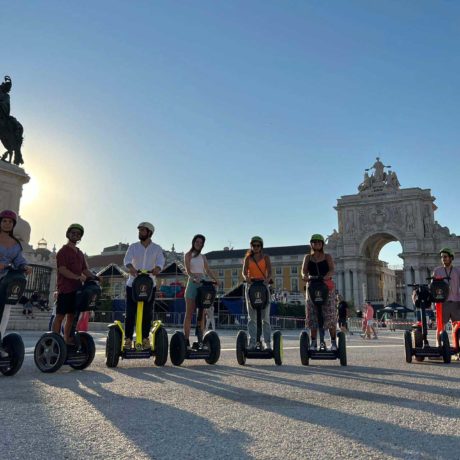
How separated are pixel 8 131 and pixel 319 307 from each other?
20.2 meters

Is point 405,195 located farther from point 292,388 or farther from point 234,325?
point 292,388

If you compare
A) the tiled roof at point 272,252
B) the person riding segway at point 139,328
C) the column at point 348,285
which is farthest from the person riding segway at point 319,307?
the tiled roof at point 272,252

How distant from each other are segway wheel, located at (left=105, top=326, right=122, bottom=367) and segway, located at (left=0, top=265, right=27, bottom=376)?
1093 mm

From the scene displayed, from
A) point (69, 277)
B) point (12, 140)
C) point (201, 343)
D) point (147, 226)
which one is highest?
point (12, 140)

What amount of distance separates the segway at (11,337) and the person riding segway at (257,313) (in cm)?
296

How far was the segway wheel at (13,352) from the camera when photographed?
202 inches

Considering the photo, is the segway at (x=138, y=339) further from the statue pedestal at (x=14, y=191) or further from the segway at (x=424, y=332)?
the statue pedestal at (x=14, y=191)

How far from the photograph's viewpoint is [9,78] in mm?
22375

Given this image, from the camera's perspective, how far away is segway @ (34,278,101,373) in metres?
5.46

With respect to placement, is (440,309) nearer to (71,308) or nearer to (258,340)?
(258,340)

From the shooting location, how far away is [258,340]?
677cm

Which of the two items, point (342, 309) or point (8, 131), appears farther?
point (8, 131)

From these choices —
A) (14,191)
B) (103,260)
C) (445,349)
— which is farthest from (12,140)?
(103,260)

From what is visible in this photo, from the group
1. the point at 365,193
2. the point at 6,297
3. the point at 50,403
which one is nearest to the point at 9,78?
the point at 6,297
